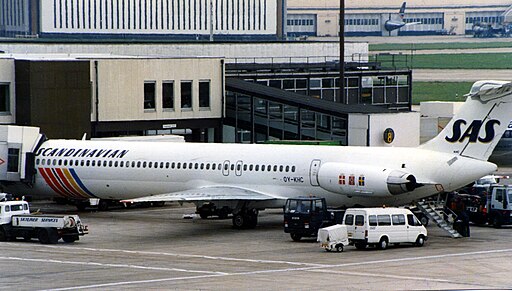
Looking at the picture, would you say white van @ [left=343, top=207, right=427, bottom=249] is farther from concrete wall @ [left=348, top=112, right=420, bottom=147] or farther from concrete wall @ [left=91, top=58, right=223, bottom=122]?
concrete wall @ [left=91, top=58, right=223, bottom=122]

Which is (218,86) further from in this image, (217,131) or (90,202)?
(90,202)

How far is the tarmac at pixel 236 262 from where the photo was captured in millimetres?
38125

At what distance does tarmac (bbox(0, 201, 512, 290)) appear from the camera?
38125mm

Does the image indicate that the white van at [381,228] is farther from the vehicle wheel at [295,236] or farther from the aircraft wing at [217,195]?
the aircraft wing at [217,195]

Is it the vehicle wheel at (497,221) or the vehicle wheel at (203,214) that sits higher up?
the vehicle wheel at (497,221)

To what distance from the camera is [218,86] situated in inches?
2970

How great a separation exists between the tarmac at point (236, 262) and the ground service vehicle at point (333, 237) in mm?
431

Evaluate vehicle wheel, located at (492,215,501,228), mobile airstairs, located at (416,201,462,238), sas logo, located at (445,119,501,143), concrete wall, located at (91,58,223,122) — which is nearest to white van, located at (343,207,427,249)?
mobile airstairs, located at (416,201,462,238)

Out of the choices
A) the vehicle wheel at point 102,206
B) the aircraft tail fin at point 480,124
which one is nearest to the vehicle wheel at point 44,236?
the vehicle wheel at point 102,206

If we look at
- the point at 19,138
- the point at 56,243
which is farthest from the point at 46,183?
the point at 56,243

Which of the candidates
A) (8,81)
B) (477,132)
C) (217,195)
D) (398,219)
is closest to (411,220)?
(398,219)

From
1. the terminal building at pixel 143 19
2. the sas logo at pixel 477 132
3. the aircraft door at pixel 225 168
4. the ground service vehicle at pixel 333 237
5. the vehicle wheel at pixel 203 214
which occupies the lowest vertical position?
the vehicle wheel at pixel 203 214

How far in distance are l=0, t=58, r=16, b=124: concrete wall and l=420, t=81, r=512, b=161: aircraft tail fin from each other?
24729mm

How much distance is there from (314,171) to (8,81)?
20.7m
